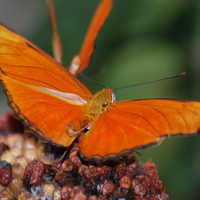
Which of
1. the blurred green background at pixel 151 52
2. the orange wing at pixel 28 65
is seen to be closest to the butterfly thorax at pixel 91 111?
the orange wing at pixel 28 65

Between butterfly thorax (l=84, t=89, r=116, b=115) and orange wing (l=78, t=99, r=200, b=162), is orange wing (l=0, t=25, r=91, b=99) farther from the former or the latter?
orange wing (l=78, t=99, r=200, b=162)

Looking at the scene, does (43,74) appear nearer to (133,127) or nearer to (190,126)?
(133,127)

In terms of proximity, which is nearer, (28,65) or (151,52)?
(28,65)

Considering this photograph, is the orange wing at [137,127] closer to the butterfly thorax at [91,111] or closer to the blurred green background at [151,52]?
the butterfly thorax at [91,111]

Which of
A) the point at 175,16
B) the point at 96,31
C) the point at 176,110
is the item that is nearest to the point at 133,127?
the point at 176,110

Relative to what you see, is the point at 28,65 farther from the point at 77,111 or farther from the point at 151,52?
the point at 151,52

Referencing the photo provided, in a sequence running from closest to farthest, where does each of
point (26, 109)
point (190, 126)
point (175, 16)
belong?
1. point (190, 126)
2. point (26, 109)
3. point (175, 16)

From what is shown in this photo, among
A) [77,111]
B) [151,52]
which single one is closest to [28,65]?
[77,111]
